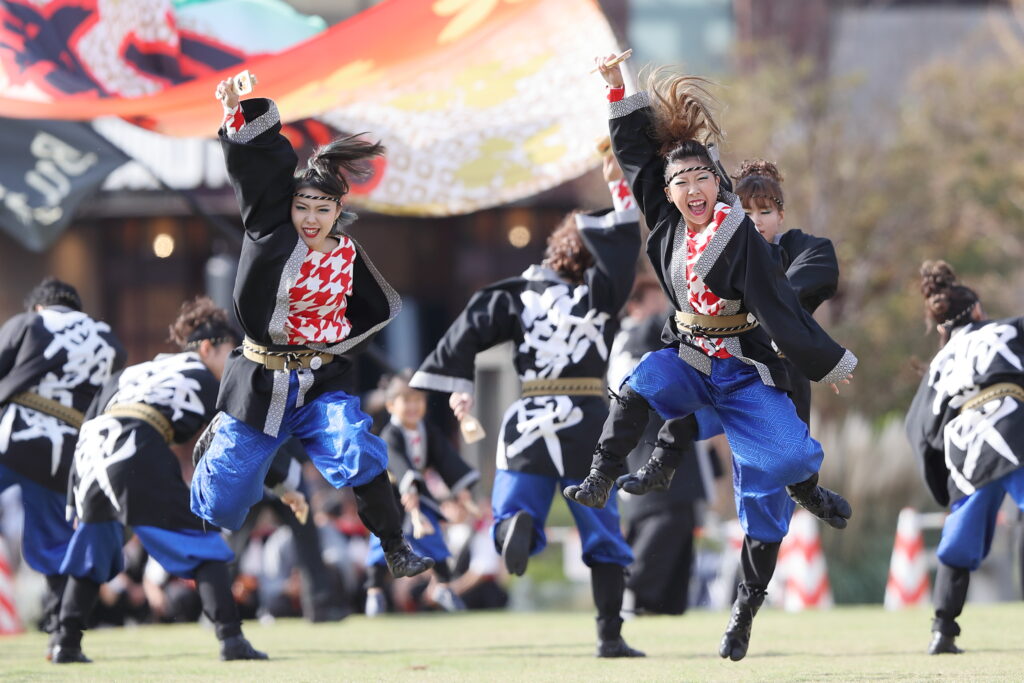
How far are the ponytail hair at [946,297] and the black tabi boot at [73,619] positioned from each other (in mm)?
3853

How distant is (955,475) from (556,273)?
1880 millimetres

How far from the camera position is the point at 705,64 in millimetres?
20547

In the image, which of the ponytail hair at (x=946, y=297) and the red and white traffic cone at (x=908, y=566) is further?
the red and white traffic cone at (x=908, y=566)

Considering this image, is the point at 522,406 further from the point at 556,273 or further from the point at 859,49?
the point at 859,49

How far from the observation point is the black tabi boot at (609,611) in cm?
635

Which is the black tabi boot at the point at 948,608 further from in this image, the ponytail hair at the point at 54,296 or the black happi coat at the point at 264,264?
the ponytail hair at the point at 54,296

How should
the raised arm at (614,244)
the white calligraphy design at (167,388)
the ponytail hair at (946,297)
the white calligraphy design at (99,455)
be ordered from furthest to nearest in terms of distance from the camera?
the white calligraphy design at (167,388), the white calligraphy design at (99,455), the ponytail hair at (946,297), the raised arm at (614,244)

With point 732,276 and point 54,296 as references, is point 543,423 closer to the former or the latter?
point 732,276

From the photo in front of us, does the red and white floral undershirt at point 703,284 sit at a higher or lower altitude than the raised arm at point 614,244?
lower

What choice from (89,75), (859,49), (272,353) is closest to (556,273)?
(272,353)

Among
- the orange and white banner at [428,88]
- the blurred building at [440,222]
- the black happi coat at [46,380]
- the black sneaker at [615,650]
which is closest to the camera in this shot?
the black sneaker at [615,650]

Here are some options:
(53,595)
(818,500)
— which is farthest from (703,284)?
(53,595)

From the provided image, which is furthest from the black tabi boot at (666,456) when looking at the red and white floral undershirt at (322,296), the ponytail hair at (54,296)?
the ponytail hair at (54,296)

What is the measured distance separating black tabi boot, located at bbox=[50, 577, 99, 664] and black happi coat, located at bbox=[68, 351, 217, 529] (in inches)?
11.8
